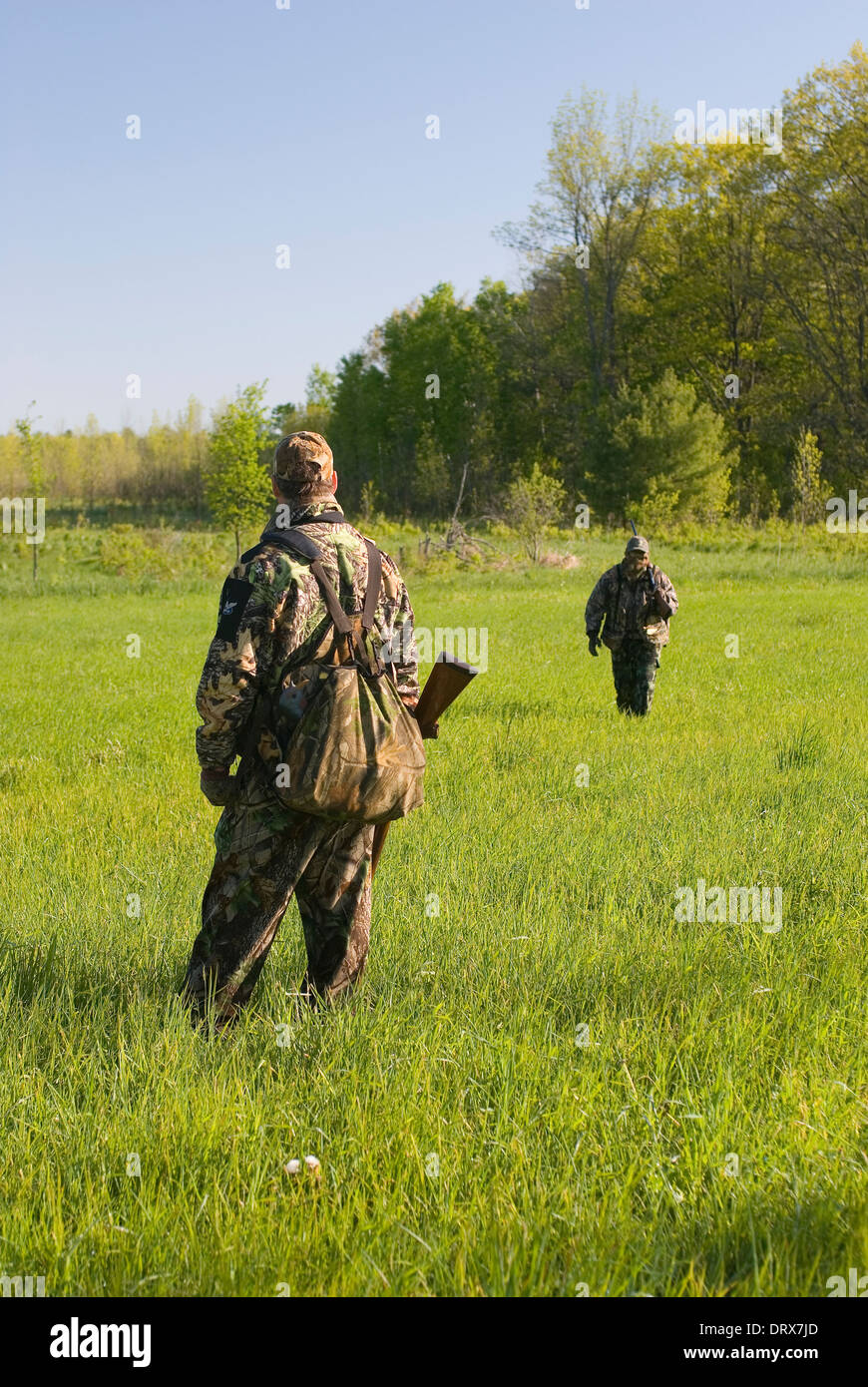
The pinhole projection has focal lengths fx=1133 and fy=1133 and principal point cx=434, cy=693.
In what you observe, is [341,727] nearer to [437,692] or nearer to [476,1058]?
[437,692]

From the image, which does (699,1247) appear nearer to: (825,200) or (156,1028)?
(156,1028)

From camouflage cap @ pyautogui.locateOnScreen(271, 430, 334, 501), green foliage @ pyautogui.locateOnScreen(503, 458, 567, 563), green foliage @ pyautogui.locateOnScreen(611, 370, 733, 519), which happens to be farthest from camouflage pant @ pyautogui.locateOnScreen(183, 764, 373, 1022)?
green foliage @ pyautogui.locateOnScreen(611, 370, 733, 519)

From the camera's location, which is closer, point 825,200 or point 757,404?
point 825,200

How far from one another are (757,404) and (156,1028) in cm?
5965

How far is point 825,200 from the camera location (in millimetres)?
51406

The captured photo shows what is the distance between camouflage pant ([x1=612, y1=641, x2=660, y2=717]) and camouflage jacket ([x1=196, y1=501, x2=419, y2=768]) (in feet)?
23.8

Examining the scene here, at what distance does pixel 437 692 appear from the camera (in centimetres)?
459

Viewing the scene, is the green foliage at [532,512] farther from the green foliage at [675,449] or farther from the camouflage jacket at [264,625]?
the camouflage jacket at [264,625]

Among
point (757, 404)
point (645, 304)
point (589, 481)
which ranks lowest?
point (589, 481)

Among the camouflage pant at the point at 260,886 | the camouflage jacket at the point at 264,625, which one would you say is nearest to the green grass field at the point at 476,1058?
the camouflage pant at the point at 260,886

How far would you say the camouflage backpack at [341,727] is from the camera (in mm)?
3965

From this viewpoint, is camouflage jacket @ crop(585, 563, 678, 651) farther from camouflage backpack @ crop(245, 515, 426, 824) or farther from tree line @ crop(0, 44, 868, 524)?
tree line @ crop(0, 44, 868, 524)

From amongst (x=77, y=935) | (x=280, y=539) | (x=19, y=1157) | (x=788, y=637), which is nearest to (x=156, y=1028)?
(x=19, y=1157)

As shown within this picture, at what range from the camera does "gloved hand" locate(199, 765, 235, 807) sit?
4145mm
